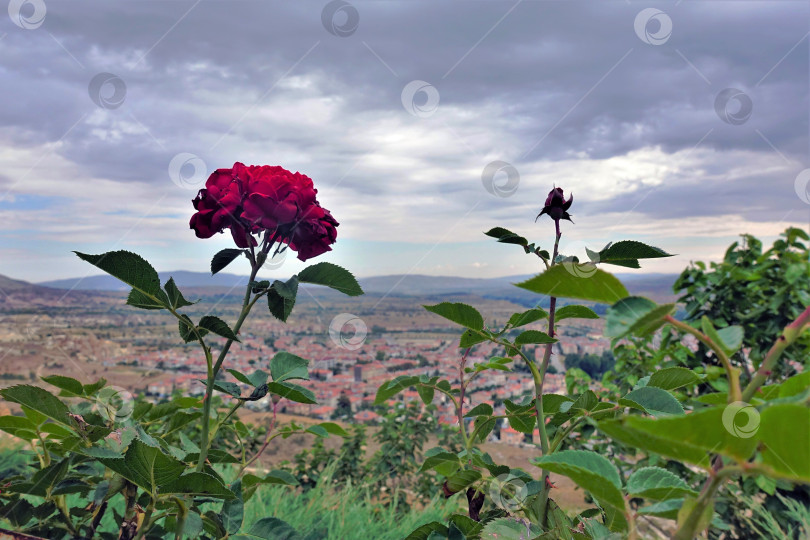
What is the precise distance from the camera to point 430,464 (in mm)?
1297

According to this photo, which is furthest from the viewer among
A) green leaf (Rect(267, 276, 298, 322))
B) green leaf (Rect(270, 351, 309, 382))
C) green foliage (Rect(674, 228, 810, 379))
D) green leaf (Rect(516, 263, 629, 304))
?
green foliage (Rect(674, 228, 810, 379))

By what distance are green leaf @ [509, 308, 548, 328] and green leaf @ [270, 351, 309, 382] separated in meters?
0.49

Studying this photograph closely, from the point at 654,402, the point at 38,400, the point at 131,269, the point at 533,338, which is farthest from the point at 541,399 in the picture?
the point at 38,400

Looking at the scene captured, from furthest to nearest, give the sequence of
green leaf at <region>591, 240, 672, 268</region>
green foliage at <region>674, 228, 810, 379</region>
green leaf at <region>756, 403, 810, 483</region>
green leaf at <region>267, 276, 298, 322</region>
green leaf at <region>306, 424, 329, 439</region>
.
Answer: green foliage at <region>674, 228, 810, 379</region>, green leaf at <region>306, 424, 329, 439</region>, green leaf at <region>267, 276, 298, 322</region>, green leaf at <region>591, 240, 672, 268</region>, green leaf at <region>756, 403, 810, 483</region>

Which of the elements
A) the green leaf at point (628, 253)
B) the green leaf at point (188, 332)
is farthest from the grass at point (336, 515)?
the green leaf at point (628, 253)

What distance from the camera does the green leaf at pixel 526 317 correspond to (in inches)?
45.3

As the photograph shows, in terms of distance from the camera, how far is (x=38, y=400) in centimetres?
114

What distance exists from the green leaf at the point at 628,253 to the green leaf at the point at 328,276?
0.49 meters

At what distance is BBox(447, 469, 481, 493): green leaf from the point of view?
3.81ft

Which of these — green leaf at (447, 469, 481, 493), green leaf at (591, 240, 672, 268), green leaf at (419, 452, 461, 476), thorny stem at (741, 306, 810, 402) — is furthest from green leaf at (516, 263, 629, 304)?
green leaf at (419, 452, 461, 476)

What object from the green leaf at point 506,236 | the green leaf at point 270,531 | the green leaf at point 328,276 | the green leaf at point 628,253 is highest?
the green leaf at point 506,236

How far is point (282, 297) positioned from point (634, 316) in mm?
722

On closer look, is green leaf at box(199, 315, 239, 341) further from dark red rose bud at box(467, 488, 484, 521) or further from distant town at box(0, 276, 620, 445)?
dark red rose bud at box(467, 488, 484, 521)

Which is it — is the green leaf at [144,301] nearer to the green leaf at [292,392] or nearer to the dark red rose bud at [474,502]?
the green leaf at [292,392]
